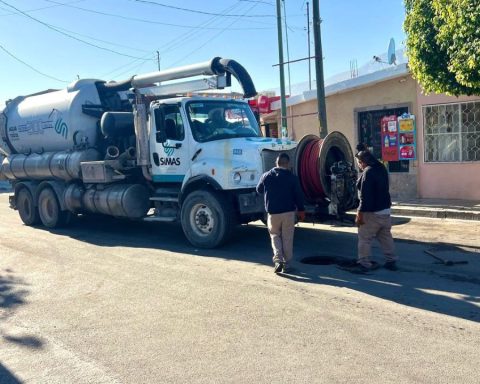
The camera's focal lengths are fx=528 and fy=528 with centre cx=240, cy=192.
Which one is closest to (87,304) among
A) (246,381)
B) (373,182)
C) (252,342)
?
(252,342)

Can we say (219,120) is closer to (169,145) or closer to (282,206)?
(169,145)

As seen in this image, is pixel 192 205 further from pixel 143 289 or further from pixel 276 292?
pixel 276 292

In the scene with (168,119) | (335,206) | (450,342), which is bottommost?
(450,342)

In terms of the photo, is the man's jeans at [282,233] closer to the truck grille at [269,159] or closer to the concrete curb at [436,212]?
the truck grille at [269,159]

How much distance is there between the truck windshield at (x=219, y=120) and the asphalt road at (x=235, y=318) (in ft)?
6.70

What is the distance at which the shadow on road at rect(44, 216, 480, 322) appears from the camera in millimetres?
5871

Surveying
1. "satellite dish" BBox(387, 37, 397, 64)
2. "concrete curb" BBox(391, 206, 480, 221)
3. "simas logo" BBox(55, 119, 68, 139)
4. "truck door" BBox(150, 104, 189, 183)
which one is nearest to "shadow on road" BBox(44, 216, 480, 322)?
"truck door" BBox(150, 104, 189, 183)

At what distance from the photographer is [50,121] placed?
40.8ft

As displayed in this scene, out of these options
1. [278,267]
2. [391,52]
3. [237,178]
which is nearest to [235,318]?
[278,267]

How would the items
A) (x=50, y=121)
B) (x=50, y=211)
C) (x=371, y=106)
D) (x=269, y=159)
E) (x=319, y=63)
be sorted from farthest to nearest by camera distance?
(x=371, y=106), (x=319, y=63), (x=50, y=211), (x=50, y=121), (x=269, y=159)

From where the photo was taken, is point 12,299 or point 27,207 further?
point 27,207

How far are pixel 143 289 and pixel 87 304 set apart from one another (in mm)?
791

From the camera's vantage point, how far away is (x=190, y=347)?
4.70 m

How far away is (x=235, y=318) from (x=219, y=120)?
498 centimetres
